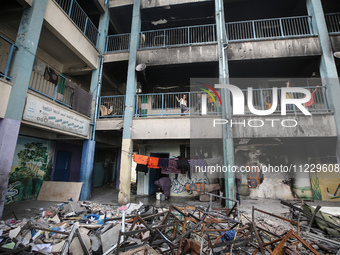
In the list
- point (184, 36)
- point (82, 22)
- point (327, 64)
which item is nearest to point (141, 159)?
point (184, 36)

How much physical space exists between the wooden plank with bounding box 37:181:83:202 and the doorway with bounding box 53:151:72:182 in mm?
1112

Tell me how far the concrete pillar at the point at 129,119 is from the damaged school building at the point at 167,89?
0.06 meters

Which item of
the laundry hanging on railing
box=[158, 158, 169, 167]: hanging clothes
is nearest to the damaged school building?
the laundry hanging on railing

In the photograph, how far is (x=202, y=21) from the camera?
10.8 metres

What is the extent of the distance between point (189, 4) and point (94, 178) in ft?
44.1

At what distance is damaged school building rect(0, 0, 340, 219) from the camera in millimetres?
6441

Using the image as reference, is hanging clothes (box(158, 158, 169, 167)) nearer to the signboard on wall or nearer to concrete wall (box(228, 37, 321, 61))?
the signboard on wall

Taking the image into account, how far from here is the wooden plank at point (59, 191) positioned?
8.05m

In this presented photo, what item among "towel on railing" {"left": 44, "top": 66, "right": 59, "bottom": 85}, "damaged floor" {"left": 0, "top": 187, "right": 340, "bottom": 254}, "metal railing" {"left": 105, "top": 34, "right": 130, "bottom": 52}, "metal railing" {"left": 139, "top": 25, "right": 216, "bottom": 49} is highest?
"metal railing" {"left": 139, "top": 25, "right": 216, "bottom": 49}

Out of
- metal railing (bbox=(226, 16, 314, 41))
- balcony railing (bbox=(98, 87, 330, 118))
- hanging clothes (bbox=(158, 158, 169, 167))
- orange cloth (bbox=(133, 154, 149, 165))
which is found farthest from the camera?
metal railing (bbox=(226, 16, 314, 41))

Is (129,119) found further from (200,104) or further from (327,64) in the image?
(327,64)

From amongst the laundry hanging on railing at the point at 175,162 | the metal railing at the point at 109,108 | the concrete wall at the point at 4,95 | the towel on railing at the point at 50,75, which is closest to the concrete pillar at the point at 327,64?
the laundry hanging on railing at the point at 175,162

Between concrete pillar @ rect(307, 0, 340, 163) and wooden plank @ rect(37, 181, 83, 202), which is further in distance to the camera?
wooden plank @ rect(37, 181, 83, 202)

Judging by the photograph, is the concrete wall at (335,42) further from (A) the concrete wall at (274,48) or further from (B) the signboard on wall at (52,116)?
(B) the signboard on wall at (52,116)
